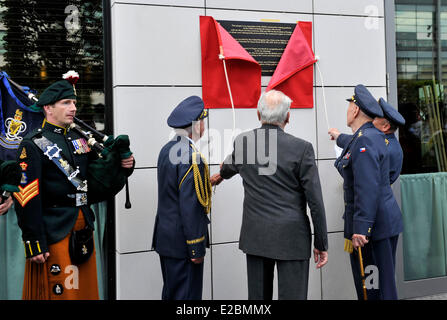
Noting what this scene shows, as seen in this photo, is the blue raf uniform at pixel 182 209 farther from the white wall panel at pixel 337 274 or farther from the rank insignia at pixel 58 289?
the white wall panel at pixel 337 274

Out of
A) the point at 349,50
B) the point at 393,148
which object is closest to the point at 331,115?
the point at 349,50

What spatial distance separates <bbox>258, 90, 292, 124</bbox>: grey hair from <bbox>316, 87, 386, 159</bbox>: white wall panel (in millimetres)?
1525

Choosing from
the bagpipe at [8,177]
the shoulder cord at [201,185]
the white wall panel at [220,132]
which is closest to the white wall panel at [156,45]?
the white wall panel at [220,132]

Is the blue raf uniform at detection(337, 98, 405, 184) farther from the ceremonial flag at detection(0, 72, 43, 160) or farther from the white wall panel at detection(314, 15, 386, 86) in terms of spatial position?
the ceremonial flag at detection(0, 72, 43, 160)

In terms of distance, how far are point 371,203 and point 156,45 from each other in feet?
7.42

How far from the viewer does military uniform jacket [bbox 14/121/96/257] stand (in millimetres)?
2916

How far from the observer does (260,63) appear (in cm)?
436

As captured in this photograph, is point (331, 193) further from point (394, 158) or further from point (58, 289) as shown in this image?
point (58, 289)

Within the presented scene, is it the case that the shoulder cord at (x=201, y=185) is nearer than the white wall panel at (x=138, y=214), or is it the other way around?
the shoulder cord at (x=201, y=185)

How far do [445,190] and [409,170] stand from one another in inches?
20.5

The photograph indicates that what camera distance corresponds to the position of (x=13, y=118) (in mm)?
3643

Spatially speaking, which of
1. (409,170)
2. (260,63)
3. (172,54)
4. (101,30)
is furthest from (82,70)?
(409,170)

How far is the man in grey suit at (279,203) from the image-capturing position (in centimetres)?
301

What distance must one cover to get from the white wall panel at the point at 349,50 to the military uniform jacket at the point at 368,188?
3.73 feet
